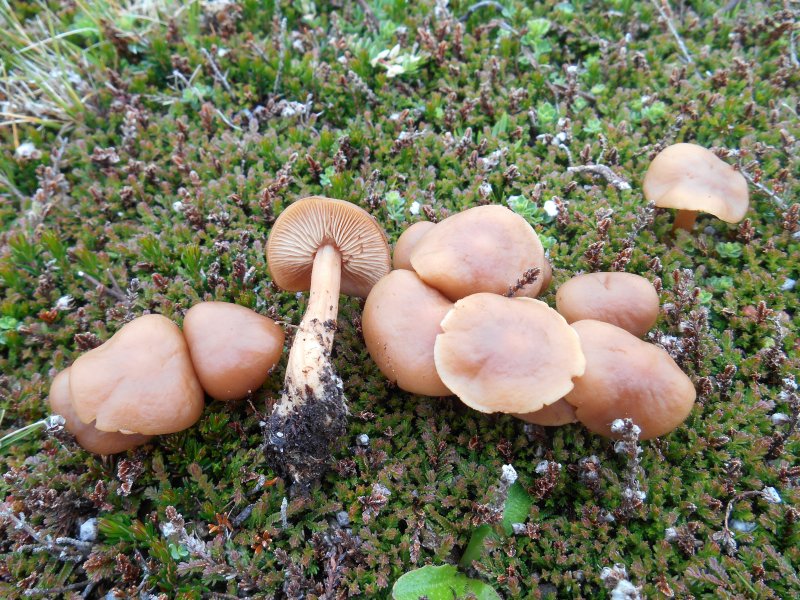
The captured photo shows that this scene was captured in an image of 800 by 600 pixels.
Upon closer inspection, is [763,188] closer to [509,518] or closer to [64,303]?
[509,518]

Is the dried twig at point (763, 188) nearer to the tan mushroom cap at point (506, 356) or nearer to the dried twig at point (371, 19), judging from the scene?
the tan mushroom cap at point (506, 356)

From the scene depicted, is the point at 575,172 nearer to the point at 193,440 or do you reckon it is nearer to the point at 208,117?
the point at 208,117

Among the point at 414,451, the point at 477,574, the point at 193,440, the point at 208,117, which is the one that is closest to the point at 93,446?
the point at 193,440

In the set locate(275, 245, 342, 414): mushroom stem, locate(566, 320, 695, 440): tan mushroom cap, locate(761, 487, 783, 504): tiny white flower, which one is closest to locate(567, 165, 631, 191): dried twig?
locate(566, 320, 695, 440): tan mushroom cap

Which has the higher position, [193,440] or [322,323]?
[322,323]

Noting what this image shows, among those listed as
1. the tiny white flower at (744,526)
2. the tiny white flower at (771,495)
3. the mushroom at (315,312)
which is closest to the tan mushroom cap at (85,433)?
the mushroom at (315,312)

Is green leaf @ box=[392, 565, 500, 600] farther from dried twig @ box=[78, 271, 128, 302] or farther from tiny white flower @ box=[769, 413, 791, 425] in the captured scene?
dried twig @ box=[78, 271, 128, 302]
